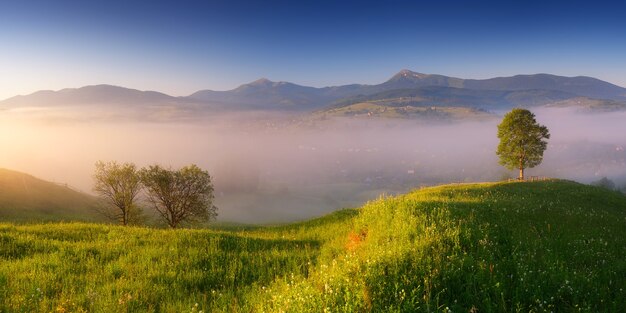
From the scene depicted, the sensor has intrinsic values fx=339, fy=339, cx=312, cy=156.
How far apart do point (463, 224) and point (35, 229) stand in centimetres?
1753

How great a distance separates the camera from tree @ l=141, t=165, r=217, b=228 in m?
45.8

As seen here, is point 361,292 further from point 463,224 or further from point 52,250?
point 52,250

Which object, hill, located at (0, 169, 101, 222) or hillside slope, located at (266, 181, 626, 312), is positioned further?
hill, located at (0, 169, 101, 222)

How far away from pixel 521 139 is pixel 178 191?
5432cm

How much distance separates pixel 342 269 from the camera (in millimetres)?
7414

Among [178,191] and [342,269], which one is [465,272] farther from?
[178,191]

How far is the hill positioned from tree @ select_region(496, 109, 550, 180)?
8079 centimetres

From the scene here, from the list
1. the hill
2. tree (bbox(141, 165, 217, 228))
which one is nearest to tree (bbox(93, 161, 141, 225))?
tree (bbox(141, 165, 217, 228))

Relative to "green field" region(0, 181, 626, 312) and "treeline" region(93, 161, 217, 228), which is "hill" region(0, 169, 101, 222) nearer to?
"treeline" region(93, 161, 217, 228)

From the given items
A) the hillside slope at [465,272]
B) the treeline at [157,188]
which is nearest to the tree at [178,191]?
the treeline at [157,188]

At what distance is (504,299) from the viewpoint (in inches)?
253

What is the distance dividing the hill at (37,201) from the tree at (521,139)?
8079cm

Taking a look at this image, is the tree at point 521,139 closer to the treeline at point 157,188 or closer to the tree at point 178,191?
the tree at point 178,191

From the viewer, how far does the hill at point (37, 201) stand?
235 ft
